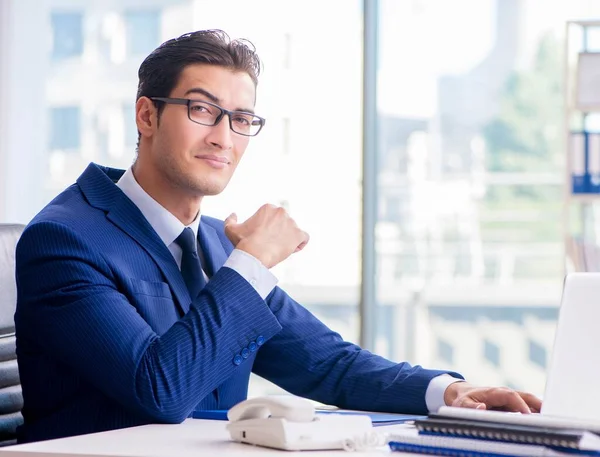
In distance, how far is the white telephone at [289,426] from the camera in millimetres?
1238

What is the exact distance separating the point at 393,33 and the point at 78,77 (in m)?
1.68

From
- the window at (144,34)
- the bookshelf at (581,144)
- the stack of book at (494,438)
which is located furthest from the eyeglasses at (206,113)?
the window at (144,34)

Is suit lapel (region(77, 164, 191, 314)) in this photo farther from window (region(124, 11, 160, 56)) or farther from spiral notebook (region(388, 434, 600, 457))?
window (region(124, 11, 160, 56))

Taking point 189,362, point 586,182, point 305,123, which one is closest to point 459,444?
point 189,362

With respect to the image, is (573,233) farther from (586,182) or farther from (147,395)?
(147,395)

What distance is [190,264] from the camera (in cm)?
187

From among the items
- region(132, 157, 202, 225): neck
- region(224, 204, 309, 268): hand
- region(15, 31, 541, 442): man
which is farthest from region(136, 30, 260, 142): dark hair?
region(224, 204, 309, 268): hand

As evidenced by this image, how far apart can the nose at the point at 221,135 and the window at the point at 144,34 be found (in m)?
3.29

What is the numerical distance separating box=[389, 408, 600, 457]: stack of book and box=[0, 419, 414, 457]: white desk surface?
0.04m

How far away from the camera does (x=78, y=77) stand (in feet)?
16.9

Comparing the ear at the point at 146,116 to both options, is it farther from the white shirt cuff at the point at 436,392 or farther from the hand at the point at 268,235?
the white shirt cuff at the point at 436,392

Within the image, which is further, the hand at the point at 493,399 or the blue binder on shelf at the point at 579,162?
the blue binder on shelf at the point at 579,162

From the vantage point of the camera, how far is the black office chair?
1.89m

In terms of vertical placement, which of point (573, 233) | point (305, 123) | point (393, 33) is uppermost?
point (393, 33)
